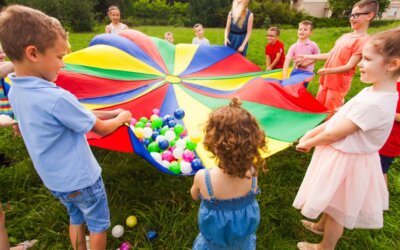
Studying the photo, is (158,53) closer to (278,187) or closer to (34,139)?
(278,187)

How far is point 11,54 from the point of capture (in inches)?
46.6

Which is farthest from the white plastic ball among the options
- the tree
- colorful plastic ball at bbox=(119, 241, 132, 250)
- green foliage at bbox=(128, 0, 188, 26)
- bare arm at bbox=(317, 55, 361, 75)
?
the tree

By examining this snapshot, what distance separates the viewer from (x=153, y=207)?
2.28 metres

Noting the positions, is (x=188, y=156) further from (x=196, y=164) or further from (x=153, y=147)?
(x=153, y=147)

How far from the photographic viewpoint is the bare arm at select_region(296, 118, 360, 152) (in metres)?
1.50

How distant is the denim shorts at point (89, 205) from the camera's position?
1.45 m

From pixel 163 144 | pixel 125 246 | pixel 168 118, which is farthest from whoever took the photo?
pixel 168 118

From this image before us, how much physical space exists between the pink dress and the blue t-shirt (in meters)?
1.23

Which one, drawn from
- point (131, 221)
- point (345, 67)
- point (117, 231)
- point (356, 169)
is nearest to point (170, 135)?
point (131, 221)

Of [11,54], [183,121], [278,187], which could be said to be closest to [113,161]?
[183,121]

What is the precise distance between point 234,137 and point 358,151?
30.5 inches

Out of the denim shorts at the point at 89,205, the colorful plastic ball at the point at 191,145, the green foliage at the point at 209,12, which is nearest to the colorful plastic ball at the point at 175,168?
the colorful plastic ball at the point at 191,145

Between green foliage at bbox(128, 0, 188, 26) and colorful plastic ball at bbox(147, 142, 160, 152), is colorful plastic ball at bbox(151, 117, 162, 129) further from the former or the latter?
green foliage at bbox(128, 0, 188, 26)

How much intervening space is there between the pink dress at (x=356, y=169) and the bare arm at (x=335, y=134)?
34 mm
